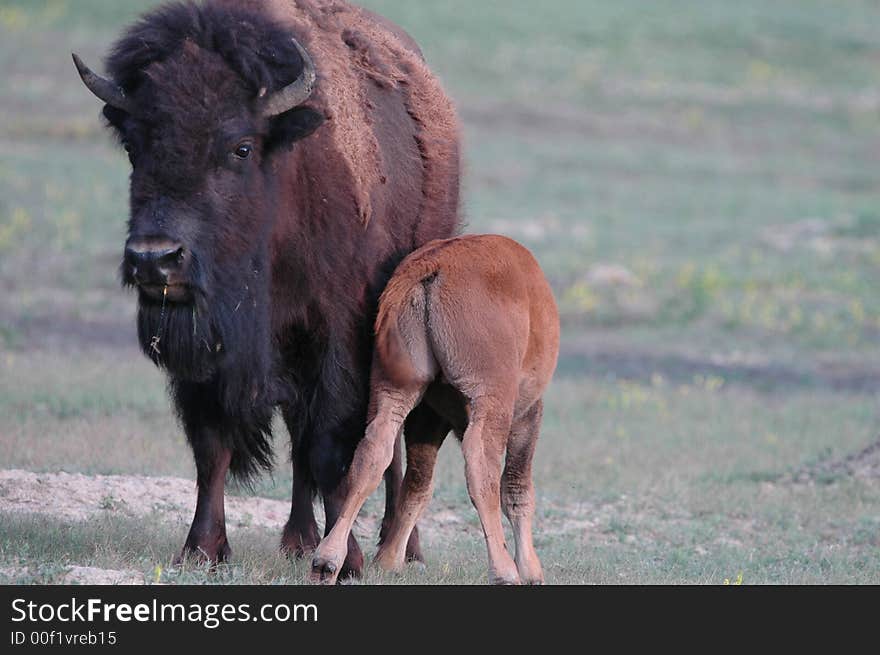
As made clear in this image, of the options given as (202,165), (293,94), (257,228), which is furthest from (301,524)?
(293,94)

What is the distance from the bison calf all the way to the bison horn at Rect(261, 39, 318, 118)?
1.03 metres

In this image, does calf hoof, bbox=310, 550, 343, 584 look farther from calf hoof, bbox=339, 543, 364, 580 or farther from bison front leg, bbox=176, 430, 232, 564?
bison front leg, bbox=176, 430, 232, 564

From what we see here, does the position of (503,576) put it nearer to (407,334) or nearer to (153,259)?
(407,334)

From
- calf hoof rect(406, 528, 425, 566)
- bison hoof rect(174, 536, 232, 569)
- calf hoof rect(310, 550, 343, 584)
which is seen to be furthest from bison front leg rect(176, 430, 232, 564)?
calf hoof rect(406, 528, 425, 566)

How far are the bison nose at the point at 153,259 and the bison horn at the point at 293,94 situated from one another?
2.90 feet

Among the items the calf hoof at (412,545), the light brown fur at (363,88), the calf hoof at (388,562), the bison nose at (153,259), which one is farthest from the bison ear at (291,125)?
the calf hoof at (412,545)

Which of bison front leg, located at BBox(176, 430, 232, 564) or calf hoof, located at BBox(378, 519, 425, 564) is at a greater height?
bison front leg, located at BBox(176, 430, 232, 564)

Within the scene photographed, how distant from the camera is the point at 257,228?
23.5 ft

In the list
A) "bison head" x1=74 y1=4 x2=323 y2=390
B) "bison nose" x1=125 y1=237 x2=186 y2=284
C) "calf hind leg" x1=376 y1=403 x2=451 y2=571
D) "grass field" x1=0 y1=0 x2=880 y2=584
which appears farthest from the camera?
"grass field" x1=0 y1=0 x2=880 y2=584

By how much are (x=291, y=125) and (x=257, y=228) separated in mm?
538

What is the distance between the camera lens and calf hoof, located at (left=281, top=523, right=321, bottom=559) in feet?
27.3

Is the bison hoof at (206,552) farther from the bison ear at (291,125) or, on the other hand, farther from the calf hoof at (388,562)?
the bison ear at (291,125)

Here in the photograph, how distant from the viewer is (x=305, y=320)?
24.7 ft

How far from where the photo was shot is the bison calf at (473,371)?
23.0 feet
